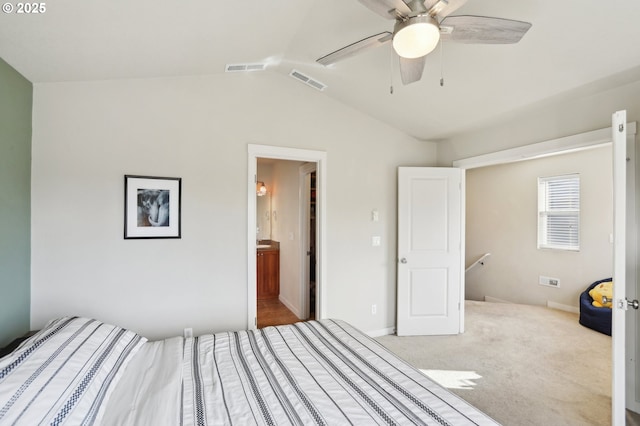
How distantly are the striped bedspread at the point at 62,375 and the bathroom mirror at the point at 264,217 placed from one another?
14.2 feet

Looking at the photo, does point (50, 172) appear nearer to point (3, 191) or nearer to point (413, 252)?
point (3, 191)

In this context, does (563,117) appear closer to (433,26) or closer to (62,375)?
(433,26)

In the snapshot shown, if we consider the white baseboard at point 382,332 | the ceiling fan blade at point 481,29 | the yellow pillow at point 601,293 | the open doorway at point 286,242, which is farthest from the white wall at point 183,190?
the yellow pillow at point 601,293

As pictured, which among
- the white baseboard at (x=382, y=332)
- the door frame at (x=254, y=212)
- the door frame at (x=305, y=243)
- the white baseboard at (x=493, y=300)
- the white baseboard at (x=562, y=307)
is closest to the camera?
the door frame at (x=254, y=212)

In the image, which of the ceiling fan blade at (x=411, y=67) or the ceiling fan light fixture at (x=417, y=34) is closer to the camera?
the ceiling fan light fixture at (x=417, y=34)

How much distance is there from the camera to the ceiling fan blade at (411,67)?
5.99ft

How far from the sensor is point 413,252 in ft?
12.2

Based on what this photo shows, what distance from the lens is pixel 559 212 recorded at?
4871 millimetres

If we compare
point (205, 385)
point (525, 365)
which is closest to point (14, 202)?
point (205, 385)

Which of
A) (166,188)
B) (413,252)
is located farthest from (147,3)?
(413,252)

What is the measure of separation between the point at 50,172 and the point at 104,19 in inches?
50.7

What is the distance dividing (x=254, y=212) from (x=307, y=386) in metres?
1.88

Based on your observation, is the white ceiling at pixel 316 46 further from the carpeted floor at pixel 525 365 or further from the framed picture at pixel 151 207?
the carpeted floor at pixel 525 365

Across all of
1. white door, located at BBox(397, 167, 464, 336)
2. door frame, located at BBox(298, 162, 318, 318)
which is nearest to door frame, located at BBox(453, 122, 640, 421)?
white door, located at BBox(397, 167, 464, 336)
